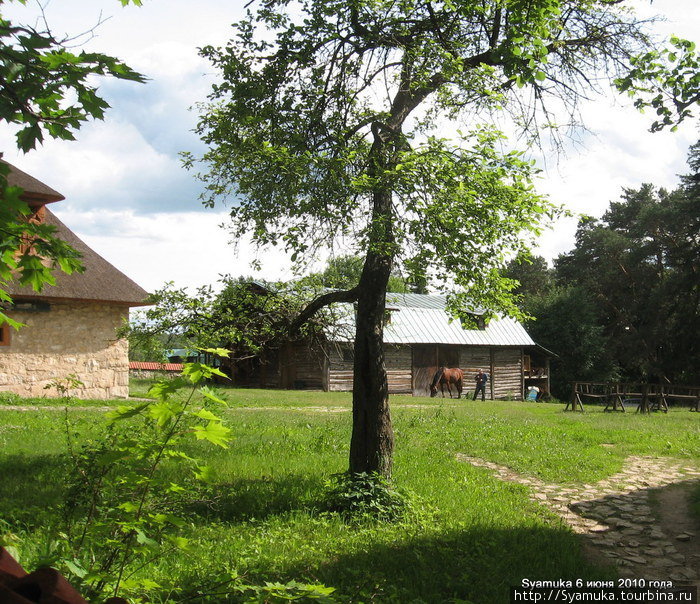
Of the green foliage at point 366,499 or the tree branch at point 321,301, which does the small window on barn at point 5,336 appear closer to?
the tree branch at point 321,301

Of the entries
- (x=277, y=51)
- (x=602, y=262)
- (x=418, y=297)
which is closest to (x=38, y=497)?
(x=277, y=51)

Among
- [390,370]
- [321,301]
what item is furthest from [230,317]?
[390,370]

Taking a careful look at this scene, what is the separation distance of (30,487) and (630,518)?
781cm

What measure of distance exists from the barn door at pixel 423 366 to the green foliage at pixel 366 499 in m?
28.9

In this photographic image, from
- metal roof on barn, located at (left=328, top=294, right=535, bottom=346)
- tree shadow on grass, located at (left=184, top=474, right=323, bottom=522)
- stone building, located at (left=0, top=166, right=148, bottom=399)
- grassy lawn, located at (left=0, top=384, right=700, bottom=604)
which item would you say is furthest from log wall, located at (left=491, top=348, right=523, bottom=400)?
tree shadow on grass, located at (left=184, top=474, right=323, bottom=522)

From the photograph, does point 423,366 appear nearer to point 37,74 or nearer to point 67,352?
point 67,352

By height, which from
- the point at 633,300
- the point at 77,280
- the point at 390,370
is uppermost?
the point at 633,300

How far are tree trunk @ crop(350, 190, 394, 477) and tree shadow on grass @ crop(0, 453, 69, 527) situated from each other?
3731mm

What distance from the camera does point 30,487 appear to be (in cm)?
821

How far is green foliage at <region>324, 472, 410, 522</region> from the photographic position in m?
7.58

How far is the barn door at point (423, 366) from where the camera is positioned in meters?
36.9

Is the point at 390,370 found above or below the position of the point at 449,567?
above

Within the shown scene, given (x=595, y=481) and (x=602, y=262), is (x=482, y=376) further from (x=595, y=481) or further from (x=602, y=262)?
(x=595, y=481)

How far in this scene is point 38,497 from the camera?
7801mm
